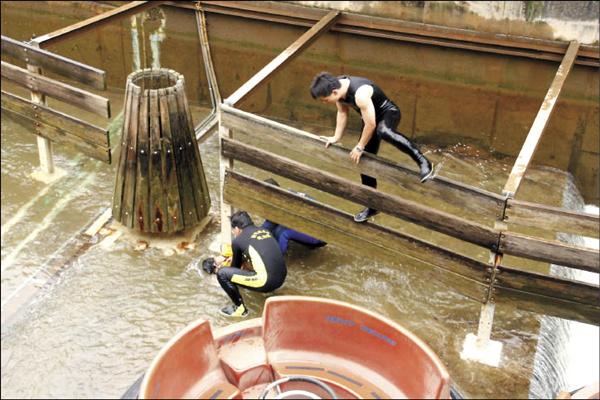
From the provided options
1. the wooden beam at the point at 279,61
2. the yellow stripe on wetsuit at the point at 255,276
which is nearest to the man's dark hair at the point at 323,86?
the wooden beam at the point at 279,61

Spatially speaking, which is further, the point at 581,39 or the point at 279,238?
the point at 581,39

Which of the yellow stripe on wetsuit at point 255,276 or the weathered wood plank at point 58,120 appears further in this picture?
the weathered wood plank at point 58,120

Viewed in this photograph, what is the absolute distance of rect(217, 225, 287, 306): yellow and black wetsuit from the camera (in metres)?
6.58

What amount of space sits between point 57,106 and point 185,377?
7.08 metres

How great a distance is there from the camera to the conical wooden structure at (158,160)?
714 cm

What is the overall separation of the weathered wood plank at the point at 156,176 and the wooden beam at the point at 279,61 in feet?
2.54

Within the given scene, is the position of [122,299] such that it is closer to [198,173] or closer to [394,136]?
[198,173]

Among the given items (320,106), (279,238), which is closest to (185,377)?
(279,238)

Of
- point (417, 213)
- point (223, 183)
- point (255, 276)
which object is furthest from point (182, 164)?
point (417, 213)

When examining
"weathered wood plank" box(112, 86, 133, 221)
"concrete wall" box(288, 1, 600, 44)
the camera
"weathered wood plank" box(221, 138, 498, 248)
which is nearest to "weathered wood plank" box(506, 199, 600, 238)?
"weathered wood plank" box(221, 138, 498, 248)

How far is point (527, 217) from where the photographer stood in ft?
18.7

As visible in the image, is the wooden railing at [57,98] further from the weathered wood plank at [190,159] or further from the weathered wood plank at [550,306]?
the weathered wood plank at [550,306]

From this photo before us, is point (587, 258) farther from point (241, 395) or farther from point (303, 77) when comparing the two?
point (303, 77)

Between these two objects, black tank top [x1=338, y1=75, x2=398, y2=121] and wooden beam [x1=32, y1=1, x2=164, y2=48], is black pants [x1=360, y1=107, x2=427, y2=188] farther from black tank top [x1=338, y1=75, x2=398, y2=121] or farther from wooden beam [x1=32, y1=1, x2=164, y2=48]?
wooden beam [x1=32, y1=1, x2=164, y2=48]
